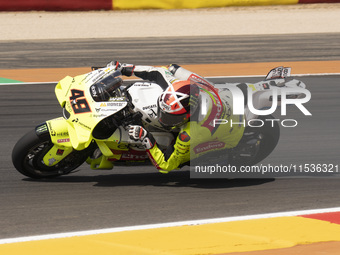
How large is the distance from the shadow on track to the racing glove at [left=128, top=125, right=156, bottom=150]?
28.9 inches

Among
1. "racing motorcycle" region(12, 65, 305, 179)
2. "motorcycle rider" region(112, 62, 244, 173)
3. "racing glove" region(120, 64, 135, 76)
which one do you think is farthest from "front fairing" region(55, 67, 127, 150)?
"motorcycle rider" region(112, 62, 244, 173)

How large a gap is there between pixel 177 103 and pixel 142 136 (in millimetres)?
502

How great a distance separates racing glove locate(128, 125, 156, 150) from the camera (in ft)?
22.7

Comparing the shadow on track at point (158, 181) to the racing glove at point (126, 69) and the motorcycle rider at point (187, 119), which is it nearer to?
the motorcycle rider at point (187, 119)

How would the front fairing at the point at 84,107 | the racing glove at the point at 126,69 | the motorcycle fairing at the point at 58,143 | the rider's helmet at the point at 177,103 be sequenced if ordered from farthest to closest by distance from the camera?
the racing glove at the point at 126,69, the motorcycle fairing at the point at 58,143, the front fairing at the point at 84,107, the rider's helmet at the point at 177,103

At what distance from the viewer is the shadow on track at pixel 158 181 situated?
767cm

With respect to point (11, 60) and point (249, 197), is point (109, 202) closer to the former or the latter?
point (249, 197)

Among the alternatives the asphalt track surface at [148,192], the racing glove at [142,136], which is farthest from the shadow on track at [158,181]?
the racing glove at [142,136]

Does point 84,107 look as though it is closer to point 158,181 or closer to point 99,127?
point 99,127

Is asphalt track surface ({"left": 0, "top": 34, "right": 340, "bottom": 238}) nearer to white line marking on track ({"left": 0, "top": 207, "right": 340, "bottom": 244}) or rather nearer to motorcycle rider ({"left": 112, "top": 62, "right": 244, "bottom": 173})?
white line marking on track ({"left": 0, "top": 207, "right": 340, "bottom": 244})

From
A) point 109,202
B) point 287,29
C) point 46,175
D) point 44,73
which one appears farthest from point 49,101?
point 287,29

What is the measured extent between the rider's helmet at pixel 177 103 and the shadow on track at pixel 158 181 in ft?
2.89

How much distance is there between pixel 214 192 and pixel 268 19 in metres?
14.1

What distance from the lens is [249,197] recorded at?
284 inches
